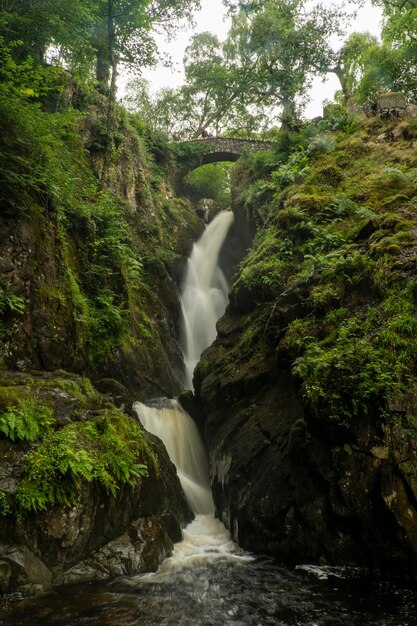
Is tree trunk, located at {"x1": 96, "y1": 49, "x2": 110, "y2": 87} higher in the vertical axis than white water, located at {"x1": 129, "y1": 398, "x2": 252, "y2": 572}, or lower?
higher

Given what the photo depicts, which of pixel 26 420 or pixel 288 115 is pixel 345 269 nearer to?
pixel 26 420

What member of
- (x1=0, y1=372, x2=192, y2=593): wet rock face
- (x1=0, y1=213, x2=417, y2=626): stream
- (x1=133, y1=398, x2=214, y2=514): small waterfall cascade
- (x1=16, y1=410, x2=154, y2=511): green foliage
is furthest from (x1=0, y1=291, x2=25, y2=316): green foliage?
(x1=133, y1=398, x2=214, y2=514): small waterfall cascade

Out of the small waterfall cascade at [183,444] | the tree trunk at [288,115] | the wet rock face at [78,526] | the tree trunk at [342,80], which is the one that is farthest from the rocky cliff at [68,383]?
the tree trunk at [342,80]

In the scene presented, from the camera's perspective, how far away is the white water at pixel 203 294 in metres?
15.9

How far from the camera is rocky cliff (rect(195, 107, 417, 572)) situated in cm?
528

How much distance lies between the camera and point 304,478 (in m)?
6.20

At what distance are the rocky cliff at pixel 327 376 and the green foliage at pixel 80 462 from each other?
2385mm

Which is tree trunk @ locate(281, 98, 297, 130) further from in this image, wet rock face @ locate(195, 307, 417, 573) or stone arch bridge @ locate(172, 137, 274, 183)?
wet rock face @ locate(195, 307, 417, 573)

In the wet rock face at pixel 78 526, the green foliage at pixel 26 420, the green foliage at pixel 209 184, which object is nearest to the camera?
the wet rock face at pixel 78 526

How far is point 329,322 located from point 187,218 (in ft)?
50.1

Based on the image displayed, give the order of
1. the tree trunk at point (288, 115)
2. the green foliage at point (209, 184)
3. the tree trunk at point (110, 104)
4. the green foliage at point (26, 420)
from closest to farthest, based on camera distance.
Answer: the green foliage at point (26, 420) < the tree trunk at point (110, 104) < the tree trunk at point (288, 115) < the green foliage at point (209, 184)

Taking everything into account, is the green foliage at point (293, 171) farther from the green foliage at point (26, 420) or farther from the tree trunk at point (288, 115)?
the green foliage at point (26, 420)

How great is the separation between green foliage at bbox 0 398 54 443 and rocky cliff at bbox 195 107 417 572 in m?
3.92

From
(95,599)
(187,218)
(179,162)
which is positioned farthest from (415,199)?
(179,162)
